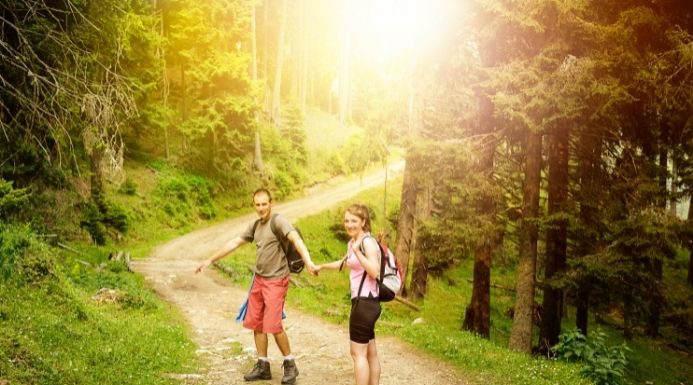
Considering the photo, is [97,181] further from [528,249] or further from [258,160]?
[528,249]

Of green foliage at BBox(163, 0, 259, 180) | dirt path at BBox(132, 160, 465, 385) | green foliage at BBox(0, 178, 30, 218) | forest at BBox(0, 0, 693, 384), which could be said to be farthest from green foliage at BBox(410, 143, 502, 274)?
green foliage at BBox(163, 0, 259, 180)

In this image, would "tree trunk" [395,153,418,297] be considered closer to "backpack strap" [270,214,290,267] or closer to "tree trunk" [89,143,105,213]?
"backpack strap" [270,214,290,267]

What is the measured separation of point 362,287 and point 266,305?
1.64 metres

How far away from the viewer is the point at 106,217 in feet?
69.2

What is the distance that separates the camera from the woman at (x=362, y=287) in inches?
207

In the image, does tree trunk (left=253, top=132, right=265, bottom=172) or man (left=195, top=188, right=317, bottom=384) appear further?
tree trunk (left=253, top=132, right=265, bottom=172)

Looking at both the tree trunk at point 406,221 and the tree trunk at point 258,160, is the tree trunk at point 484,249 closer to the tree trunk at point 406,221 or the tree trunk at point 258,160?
the tree trunk at point 406,221

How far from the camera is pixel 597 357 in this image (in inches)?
332

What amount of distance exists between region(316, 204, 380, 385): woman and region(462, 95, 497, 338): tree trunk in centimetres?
681

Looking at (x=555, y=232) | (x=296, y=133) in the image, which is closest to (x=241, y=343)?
(x=555, y=232)

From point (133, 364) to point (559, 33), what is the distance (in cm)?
1023

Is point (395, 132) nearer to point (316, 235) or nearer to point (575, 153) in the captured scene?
point (575, 153)

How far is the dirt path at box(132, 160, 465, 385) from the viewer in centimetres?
741

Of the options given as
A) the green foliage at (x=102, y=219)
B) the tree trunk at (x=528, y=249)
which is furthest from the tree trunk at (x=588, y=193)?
the green foliage at (x=102, y=219)
